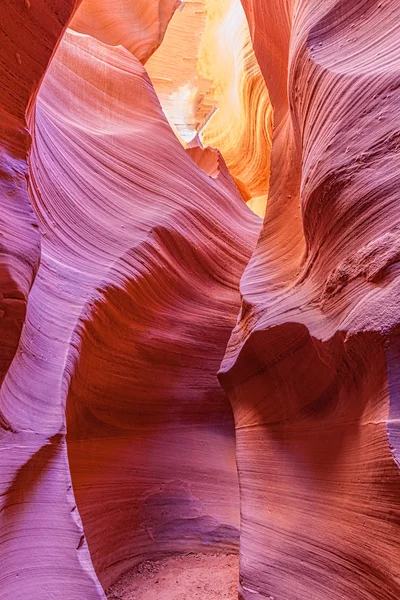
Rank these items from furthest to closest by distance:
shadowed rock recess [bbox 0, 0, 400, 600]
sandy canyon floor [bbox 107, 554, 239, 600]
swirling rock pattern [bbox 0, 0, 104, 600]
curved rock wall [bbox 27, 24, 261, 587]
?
curved rock wall [bbox 27, 24, 261, 587] → sandy canyon floor [bbox 107, 554, 239, 600] → swirling rock pattern [bbox 0, 0, 104, 600] → shadowed rock recess [bbox 0, 0, 400, 600]

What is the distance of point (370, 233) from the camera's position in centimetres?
256

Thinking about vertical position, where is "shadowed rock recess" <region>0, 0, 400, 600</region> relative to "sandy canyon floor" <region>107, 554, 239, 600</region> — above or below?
above

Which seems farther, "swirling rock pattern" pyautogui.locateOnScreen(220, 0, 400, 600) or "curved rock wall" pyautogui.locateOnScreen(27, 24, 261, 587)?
"curved rock wall" pyautogui.locateOnScreen(27, 24, 261, 587)

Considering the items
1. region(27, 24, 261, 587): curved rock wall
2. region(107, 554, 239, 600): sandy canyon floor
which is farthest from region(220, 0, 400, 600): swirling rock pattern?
region(27, 24, 261, 587): curved rock wall

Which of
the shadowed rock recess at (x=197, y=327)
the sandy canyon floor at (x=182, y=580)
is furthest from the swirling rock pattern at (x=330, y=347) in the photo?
the sandy canyon floor at (x=182, y=580)

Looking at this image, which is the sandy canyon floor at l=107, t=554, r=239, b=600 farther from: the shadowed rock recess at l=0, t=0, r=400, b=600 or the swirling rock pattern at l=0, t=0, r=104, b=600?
the swirling rock pattern at l=0, t=0, r=104, b=600

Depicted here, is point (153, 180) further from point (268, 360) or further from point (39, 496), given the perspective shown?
point (39, 496)

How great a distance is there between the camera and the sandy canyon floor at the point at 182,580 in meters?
3.91

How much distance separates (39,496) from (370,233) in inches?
82.1

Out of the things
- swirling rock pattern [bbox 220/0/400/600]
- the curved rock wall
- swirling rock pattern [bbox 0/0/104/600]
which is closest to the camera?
swirling rock pattern [bbox 220/0/400/600]

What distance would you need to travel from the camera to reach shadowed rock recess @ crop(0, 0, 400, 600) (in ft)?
8.48

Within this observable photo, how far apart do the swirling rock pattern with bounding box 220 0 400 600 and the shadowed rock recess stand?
0.01 metres

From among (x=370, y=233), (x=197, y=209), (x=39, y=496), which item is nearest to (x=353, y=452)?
(x=370, y=233)

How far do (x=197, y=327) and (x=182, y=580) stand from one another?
195 cm
